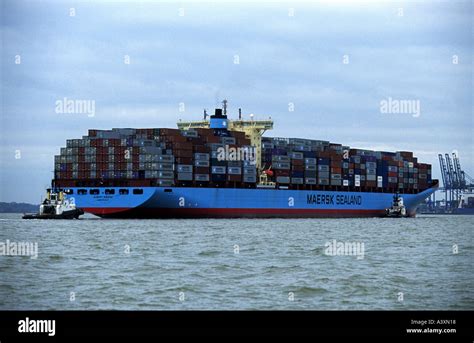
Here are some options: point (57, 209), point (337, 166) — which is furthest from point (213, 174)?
point (337, 166)

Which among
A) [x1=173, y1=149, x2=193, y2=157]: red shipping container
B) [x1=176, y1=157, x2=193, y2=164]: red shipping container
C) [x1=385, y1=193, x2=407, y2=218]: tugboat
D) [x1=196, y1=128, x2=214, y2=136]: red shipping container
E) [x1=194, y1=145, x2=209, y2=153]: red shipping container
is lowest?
[x1=385, y1=193, x2=407, y2=218]: tugboat

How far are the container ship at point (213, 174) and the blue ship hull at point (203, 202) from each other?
0.35 feet

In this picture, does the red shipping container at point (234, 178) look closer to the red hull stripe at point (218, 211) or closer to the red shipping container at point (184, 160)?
the red hull stripe at point (218, 211)

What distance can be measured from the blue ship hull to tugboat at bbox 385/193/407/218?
1078 centimetres

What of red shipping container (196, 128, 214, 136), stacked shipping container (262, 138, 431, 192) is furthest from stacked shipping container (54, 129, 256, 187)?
stacked shipping container (262, 138, 431, 192)

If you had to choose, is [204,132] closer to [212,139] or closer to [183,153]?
[212,139]

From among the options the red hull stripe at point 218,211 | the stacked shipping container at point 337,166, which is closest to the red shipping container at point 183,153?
the red hull stripe at point 218,211

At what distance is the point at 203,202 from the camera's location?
87125 mm

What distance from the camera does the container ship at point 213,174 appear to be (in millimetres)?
84600

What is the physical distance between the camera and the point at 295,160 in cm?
10219

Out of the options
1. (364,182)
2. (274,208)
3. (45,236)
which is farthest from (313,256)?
(364,182)

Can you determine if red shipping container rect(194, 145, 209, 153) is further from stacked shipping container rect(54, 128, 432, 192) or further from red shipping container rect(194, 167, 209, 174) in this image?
red shipping container rect(194, 167, 209, 174)

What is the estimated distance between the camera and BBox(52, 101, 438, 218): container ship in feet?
278
